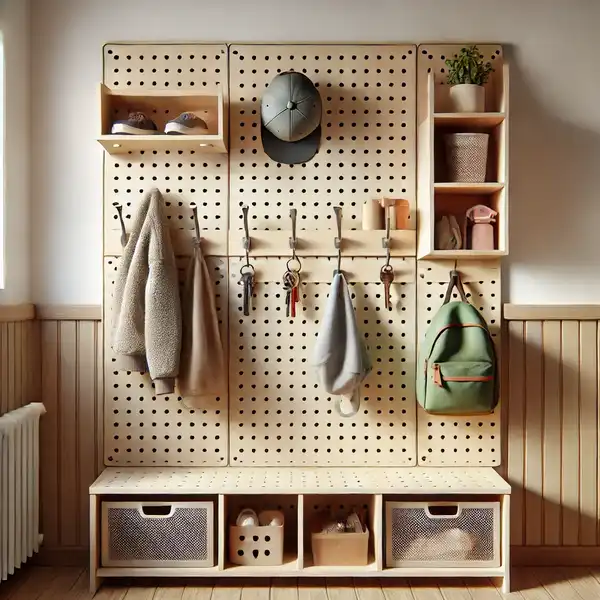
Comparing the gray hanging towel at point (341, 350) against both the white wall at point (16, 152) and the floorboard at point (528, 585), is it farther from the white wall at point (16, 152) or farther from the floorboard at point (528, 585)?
the white wall at point (16, 152)

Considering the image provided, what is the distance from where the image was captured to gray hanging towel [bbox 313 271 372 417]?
2.62 m

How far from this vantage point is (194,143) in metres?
2.64

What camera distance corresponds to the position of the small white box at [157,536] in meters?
2.56

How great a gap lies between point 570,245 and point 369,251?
0.82 m

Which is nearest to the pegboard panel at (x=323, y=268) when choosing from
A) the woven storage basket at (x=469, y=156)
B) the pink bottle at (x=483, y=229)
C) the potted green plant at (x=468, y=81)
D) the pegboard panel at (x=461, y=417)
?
the pegboard panel at (x=461, y=417)

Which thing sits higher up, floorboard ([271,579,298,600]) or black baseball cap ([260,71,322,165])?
black baseball cap ([260,71,322,165])

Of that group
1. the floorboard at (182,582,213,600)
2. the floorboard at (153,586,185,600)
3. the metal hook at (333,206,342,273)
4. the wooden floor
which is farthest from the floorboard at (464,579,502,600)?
the metal hook at (333,206,342,273)

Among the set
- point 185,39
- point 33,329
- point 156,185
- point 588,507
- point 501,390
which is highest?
point 185,39

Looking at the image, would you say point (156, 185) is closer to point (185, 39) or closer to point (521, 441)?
point (185, 39)

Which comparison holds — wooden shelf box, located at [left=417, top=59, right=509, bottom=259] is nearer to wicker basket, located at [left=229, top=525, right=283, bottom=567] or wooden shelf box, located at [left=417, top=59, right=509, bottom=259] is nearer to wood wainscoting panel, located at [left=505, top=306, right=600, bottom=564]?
wood wainscoting panel, located at [left=505, top=306, right=600, bottom=564]

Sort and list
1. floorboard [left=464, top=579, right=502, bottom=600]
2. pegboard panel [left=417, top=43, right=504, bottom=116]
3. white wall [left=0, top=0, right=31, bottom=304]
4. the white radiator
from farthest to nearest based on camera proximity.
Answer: pegboard panel [left=417, top=43, right=504, bottom=116], white wall [left=0, top=0, right=31, bottom=304], floorboard [left=464, top=579, right=502, bottom=600], the white radiator

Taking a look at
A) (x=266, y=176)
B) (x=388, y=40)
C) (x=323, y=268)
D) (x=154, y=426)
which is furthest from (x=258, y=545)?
(x=388, y=40)

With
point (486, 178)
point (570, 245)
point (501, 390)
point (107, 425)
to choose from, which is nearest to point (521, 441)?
point (501, 390)

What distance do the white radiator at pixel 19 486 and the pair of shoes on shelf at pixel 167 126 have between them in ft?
3.63
